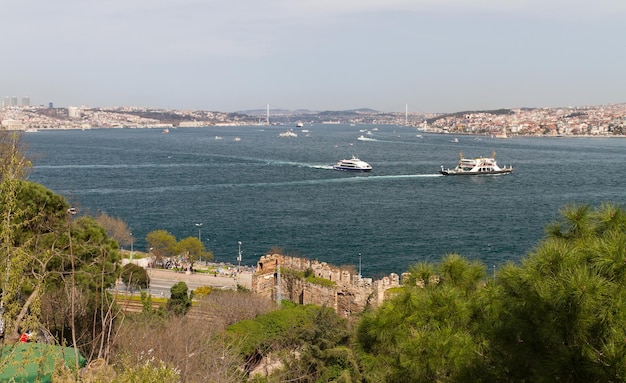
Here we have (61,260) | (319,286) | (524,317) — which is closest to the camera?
(524,317)

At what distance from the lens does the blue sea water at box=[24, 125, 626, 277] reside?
2648 cm

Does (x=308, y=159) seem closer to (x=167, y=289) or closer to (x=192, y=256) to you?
(x=192, y=256)

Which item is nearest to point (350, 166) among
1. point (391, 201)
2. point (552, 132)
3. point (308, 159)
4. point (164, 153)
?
point (308, 159)

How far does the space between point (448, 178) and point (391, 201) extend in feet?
49.3

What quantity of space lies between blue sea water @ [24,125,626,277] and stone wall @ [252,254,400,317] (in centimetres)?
335

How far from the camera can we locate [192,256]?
23.7 metres

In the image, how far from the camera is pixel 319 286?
48.0 feet

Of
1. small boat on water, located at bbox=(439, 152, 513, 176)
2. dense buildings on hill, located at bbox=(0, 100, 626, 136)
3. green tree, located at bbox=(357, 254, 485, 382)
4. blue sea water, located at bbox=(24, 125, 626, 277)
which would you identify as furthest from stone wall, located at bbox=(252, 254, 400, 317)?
dense buildings on hill, located at bbox=(0, 100, 626, 136)

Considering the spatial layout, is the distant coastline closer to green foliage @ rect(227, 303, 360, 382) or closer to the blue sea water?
the blue sea water

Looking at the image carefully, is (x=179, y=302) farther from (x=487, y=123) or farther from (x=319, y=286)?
(x=487, y=123)

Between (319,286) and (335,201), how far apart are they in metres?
24.1

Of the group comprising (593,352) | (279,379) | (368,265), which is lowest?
(368,265)

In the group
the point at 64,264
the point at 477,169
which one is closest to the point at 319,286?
the point at 64,264

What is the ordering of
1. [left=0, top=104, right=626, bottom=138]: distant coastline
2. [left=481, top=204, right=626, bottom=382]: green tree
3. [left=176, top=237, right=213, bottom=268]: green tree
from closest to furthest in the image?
[left=481, top=204, right=626, bottom=382]: green tree < [left=176, top=237, right=213, bottom=268]: green tree < [left=0, top=104, right=626, bottom=138]: distant coastline
